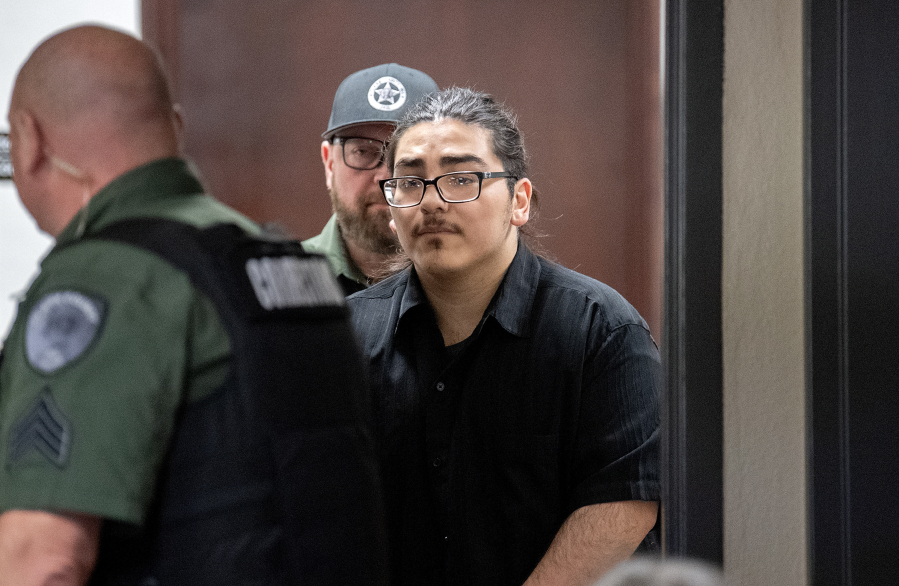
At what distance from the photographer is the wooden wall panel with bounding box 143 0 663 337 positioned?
2049 mm

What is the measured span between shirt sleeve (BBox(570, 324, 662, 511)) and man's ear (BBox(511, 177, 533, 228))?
266 millimetres

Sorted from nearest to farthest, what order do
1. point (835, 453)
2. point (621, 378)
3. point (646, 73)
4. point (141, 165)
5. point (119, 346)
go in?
point (119, 346) < point (141, 165) < point (835, 453) < point (621, 378) < point (646, 73)

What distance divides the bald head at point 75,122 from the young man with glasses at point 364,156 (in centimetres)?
81

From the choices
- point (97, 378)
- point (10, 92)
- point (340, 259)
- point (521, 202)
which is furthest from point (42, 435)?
point (10, 92)

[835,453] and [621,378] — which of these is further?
[621,378]

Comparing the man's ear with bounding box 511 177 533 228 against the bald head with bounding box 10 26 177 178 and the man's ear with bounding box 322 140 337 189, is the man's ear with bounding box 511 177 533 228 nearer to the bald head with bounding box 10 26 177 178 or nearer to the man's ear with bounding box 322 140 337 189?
the man's ear with bounding box 322 140 337 189

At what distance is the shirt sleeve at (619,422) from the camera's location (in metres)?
1.20

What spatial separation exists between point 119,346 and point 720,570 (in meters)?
0.92

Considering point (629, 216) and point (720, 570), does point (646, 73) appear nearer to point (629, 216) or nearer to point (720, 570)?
point (629, 216)

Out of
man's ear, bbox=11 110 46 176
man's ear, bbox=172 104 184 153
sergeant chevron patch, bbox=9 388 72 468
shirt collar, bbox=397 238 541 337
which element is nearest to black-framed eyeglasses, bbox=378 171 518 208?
shirt collar, bbox=397 238 541 337

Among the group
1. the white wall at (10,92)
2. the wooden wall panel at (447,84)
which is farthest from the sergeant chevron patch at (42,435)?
the wooden wall panel at (447,84)

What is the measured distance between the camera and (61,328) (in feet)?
2.16

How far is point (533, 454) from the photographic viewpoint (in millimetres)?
1254

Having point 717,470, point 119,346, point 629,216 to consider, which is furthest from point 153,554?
point 629,216
